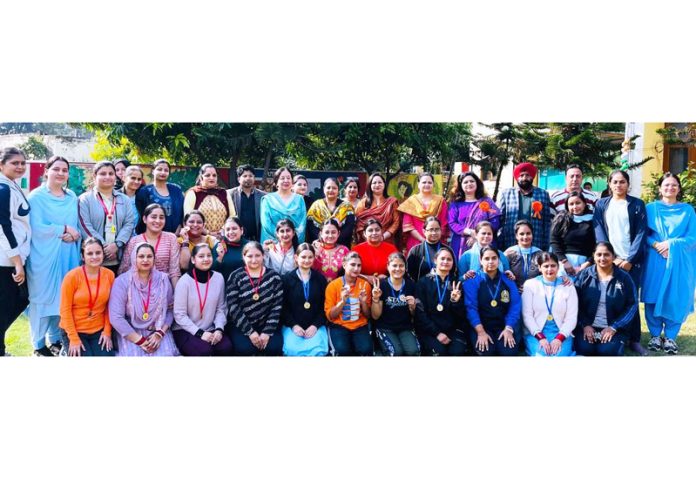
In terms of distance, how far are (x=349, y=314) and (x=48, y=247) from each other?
250 centimetres

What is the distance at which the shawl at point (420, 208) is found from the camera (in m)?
5.45

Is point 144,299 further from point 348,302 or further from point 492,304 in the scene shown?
point 492,304

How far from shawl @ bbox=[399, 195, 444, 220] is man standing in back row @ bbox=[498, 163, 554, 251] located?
0.61m

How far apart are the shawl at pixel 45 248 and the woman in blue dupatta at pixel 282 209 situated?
66.1 inches

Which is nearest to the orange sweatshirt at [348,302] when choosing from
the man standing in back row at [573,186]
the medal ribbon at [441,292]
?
the medal ribbon at [441,292]

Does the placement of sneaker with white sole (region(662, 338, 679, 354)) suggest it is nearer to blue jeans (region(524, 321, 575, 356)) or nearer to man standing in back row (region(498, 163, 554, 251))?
blue jeans (region(524, 321, 575, 356))

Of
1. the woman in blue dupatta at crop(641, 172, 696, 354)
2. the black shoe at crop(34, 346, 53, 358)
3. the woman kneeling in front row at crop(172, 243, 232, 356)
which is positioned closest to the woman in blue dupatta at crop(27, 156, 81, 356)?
the black shoe at crop(34, 346, 53, 358)

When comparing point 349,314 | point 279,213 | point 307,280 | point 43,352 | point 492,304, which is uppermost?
point 279,213

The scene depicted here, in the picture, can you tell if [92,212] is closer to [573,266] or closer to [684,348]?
[573,266]

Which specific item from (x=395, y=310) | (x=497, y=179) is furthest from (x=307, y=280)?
(x=497, y=179)

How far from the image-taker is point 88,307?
4379mm

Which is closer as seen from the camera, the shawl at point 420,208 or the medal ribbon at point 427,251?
the medal ribbon at point 427,251

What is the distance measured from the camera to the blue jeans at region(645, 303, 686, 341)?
5180 millimetres

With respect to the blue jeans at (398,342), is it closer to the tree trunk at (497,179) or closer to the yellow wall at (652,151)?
the yellow wall at (652,151)
